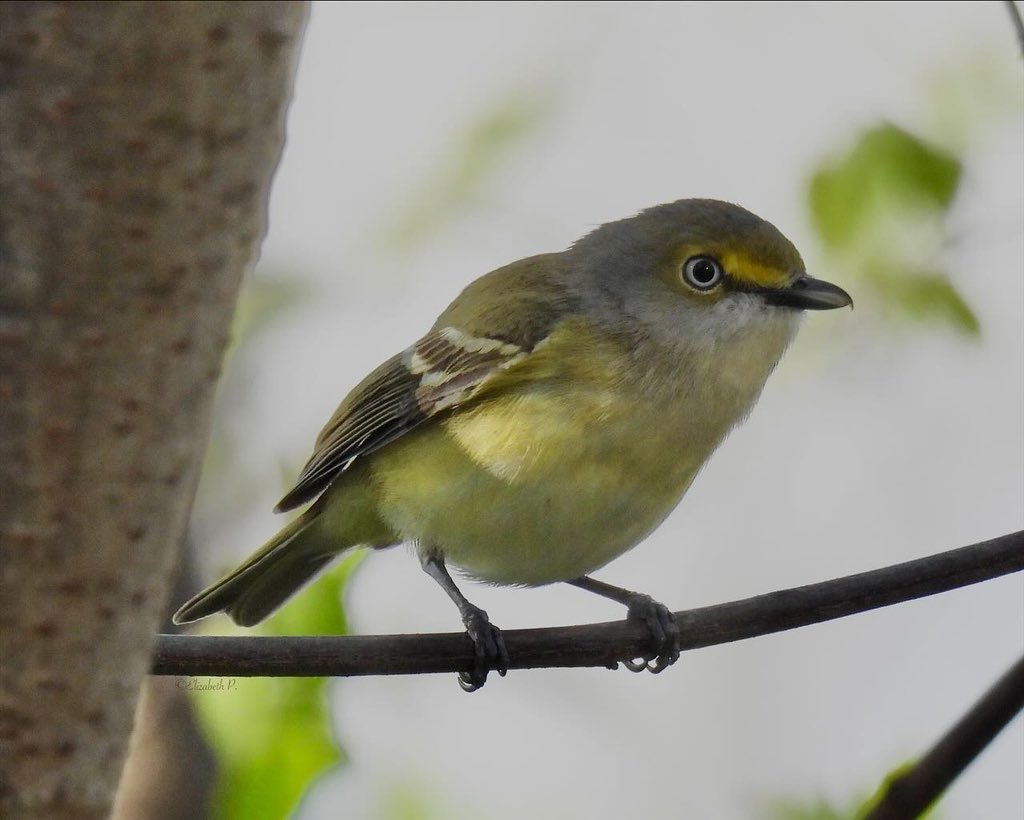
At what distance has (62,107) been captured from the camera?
1.33 m

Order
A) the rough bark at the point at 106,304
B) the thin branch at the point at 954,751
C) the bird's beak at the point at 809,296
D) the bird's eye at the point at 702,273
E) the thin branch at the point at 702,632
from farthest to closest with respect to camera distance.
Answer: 1. the bird's eye at the point at 702,273
2. the bird's beak at the point at 809,296
3. the thin branch at the point at 702,632
4. the thin branch at the point at 954,751
5. the rough bark at the point at 106,304

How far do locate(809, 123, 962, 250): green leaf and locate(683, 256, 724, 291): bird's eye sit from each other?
36cm

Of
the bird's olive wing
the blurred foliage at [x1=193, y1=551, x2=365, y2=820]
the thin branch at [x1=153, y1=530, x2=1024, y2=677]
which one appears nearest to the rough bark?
the thin branch at [x1=153, y1=530, x2=1024, y2=677]

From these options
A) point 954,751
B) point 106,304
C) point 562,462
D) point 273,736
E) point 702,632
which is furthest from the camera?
point 562,462

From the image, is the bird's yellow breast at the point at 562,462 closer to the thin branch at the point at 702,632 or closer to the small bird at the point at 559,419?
the small bird at the point at 559,419

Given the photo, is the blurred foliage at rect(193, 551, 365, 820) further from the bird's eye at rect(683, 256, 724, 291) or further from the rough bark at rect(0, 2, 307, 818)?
the bird's eye at rect(683, 256, 724, 291)

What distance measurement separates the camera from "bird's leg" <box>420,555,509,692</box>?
10.4ft

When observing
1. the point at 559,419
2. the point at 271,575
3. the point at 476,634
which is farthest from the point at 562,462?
the point at 271,575

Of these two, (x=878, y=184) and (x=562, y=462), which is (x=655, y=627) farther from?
(x=878, y=184)

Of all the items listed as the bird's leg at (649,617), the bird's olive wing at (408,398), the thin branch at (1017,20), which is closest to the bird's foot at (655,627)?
the bird's leg at (649,617)

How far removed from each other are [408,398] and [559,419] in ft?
2.13

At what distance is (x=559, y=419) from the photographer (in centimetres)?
358

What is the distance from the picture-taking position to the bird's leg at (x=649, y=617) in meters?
3.35

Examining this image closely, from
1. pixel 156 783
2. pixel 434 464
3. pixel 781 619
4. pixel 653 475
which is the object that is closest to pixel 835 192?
pixel 653 475
